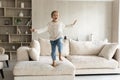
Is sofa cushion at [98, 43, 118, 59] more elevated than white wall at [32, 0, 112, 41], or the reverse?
white wall at [32, 0, 112, 41]

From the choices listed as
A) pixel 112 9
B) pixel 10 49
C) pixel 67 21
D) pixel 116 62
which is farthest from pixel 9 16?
pixel 116 62

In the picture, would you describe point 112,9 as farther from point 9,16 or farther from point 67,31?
point 9,16

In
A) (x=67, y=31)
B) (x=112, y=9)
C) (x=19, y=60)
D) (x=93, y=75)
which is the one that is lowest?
(x=93, y=75)

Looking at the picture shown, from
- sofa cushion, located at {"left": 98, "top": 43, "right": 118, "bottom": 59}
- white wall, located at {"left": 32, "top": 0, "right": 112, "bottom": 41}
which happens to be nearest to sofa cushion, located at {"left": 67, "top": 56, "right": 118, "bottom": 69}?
sofa cushion, located at {"left": 98, "top": 43, "right": 118, "bottom": 59}

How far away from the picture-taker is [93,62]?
5.60 meters

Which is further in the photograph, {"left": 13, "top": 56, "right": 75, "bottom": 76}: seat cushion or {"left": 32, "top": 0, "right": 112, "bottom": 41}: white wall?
{"left": 32, "top": 0, "right": 112, "bottom": 41}: white wall

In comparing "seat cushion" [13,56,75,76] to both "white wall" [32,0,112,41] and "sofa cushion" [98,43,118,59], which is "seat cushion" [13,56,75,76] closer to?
"sofa cushion" [98,43,118,59]

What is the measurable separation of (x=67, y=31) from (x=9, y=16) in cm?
203

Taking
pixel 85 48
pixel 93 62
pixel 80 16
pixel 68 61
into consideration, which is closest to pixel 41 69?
pixel 68 61

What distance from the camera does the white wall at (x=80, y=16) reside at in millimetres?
8312

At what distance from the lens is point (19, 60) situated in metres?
5.39

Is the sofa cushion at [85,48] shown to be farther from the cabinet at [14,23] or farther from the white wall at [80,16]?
the cabinet at [14,23]

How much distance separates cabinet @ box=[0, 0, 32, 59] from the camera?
322 inches

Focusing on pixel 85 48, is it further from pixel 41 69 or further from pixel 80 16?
pixel 80 16
